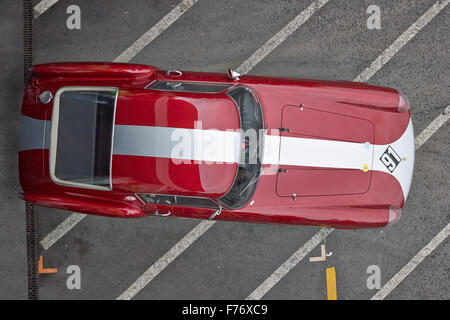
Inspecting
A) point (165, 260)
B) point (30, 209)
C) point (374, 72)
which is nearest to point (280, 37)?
point (374, 72)

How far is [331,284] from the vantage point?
4711 mm

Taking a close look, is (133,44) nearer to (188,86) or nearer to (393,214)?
(188,86)

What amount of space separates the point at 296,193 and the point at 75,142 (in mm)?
2392

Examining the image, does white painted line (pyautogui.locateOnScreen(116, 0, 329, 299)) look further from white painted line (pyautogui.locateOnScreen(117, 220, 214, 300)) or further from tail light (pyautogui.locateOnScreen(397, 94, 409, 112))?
tail light (pyautogui.locateOnScreen(397, 94, 409, 112))

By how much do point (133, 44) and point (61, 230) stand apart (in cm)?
276

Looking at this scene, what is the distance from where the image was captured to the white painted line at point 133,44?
4.66 metres

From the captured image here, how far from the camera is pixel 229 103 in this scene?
11.5 feet

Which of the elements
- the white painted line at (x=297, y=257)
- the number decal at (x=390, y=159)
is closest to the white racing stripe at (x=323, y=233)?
the white painted line at (x=297, y=257)

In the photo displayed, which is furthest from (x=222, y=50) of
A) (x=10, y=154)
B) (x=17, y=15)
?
(x=10, y=154)

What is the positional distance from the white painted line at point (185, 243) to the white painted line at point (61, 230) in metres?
1.18

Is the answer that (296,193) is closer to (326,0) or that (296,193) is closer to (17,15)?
(326,0)

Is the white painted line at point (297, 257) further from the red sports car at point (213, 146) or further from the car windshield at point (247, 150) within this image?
the car windshield at point (247, 150)
